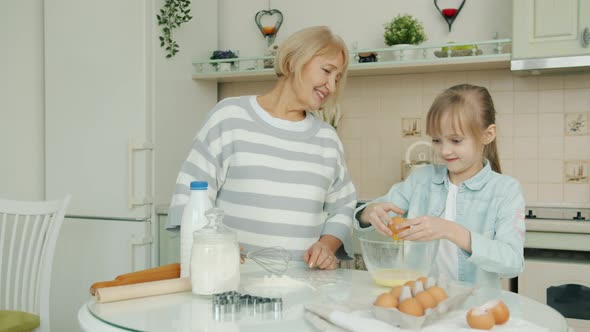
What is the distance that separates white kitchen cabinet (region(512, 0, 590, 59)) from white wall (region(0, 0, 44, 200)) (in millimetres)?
2231

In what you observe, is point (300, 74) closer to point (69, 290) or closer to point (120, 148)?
point (120, 148)

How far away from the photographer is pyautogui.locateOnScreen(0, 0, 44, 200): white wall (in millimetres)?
2941

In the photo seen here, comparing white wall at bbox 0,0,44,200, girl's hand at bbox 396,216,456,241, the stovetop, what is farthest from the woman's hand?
white wall at bbox 0,0,44,200

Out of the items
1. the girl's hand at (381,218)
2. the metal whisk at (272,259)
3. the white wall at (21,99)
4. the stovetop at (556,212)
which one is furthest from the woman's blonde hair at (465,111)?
the white wall at (21,99)

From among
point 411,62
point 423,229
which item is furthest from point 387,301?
point 411,62

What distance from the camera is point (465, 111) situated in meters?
1.39

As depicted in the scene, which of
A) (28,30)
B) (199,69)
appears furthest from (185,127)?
(28,30)

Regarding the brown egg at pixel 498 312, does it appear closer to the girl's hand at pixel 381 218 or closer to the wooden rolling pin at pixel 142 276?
the girl's hand at pixel 381 218

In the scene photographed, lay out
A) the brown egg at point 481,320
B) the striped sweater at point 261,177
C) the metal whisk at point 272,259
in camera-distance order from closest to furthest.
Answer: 1. the brown egg at point 481,320
2. the metal whisk at point 272,259
3. the striped sweater at point 261,177

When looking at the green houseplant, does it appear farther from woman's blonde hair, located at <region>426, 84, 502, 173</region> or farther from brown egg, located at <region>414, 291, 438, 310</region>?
brown egg, located at <region>414, 291, 438, 310</region>

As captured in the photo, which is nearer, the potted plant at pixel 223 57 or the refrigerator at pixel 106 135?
the refrigerator at pixel 106 135

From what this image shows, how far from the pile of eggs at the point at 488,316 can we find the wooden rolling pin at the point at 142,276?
573 mm

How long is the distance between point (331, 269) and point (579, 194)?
5.50 feet

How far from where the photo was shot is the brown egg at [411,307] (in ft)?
2.78
